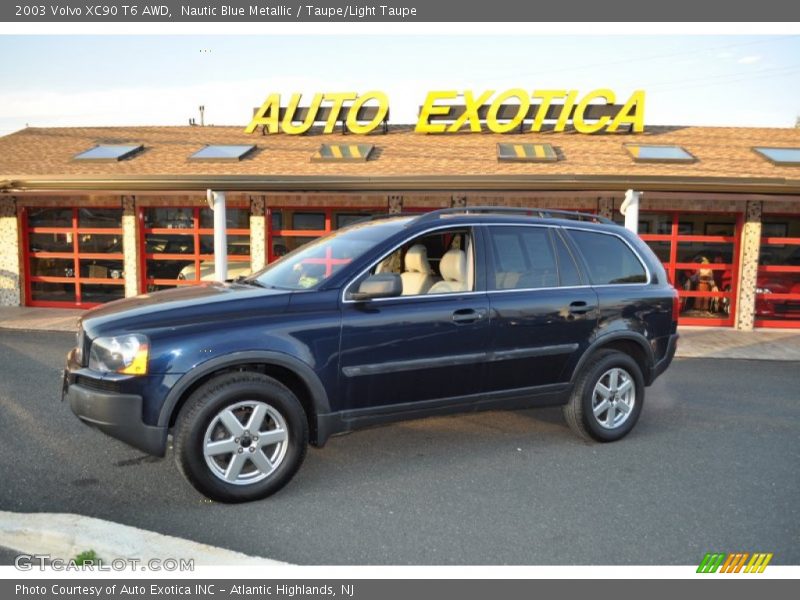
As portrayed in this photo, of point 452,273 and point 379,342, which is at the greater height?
point 452,273

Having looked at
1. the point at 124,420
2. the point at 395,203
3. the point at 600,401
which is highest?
the point at 395,203

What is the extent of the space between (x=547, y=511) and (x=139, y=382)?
2.57 meters

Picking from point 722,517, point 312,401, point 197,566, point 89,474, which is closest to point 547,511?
point 722,517

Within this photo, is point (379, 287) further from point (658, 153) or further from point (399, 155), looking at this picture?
point (658, 153)

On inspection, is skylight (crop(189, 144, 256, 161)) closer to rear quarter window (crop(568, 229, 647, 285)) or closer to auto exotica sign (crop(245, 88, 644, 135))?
auto exotica sign (crop(245, 88, 644, 135))

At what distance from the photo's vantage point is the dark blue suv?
3900 millimetres

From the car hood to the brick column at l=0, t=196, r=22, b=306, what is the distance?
1130 cm

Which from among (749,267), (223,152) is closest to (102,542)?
(223,152)

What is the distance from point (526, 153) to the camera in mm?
13422

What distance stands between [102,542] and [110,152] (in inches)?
506

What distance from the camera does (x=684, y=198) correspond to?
480 inches

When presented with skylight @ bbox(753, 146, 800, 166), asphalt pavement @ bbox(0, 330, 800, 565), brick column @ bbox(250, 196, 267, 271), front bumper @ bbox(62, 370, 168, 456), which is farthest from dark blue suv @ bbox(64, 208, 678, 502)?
skylight @ bbox(753, 146, 800, 166)

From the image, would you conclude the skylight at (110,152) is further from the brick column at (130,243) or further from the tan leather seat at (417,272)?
the tan leather seat at (417,272)

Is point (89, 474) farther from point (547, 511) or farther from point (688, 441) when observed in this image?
point (688, 441)
